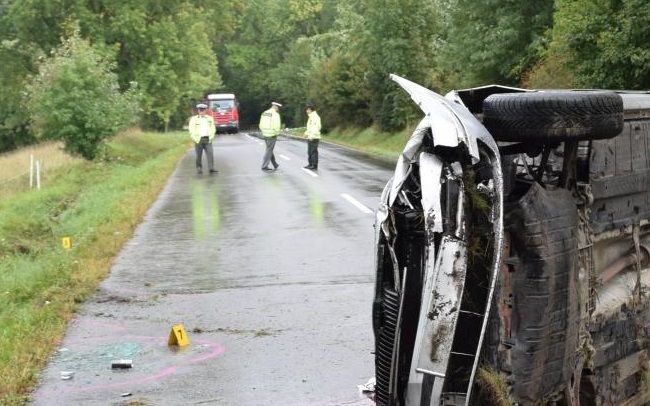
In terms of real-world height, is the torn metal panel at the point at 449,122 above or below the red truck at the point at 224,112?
above

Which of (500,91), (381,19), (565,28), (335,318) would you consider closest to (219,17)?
(381,19)

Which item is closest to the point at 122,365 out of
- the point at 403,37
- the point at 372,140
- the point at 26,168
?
the point at 26,168

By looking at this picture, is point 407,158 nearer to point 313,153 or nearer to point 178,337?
point 178,337

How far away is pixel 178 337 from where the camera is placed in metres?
7.41

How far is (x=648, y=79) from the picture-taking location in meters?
18.4

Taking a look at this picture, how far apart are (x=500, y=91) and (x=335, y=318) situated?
13.3ft

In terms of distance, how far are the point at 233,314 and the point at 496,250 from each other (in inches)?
192

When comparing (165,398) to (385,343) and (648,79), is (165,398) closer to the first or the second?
(385,343)

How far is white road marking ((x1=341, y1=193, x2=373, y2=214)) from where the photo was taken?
15.5 meters

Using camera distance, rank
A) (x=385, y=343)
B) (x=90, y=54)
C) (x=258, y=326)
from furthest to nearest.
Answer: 1. (x=90, y=54)
2. (x=258, y=326)
3. (x=385, y=343)

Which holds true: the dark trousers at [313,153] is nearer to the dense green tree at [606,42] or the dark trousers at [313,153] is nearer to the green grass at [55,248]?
the green grass at [55,248]

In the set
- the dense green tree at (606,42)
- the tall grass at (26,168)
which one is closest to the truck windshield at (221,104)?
the tall grass at (26,168)

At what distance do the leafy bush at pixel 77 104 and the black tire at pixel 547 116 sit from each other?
84.7 ft

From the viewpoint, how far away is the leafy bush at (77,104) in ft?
94.0
